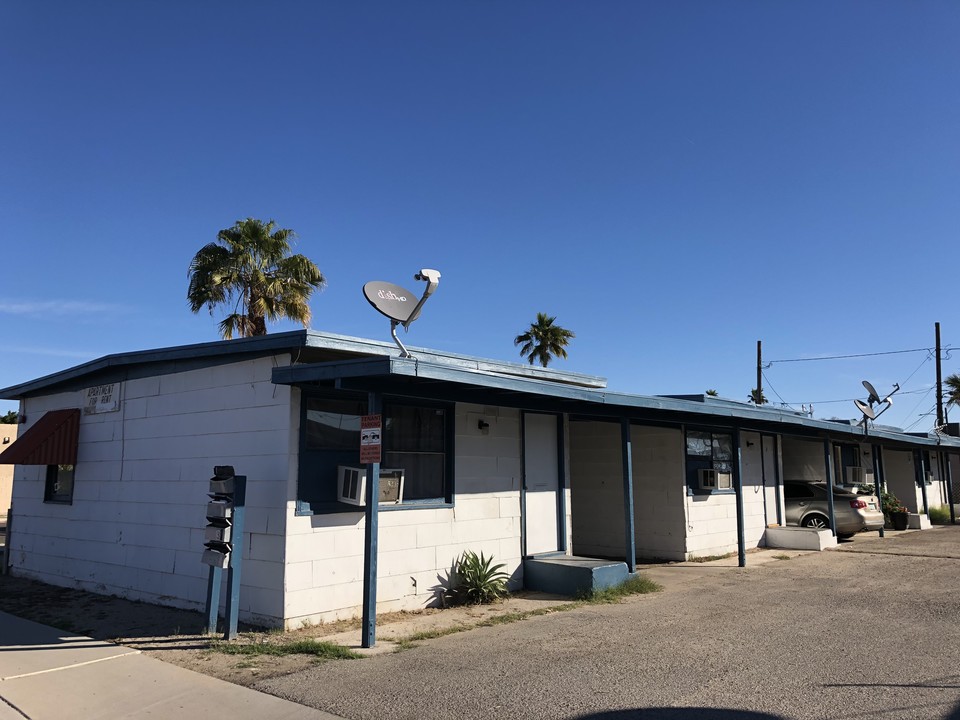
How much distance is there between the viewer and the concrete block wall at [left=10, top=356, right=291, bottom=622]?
8227mm

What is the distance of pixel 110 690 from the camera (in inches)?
241

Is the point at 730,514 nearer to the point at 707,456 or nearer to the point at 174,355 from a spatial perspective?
the point at 707,456

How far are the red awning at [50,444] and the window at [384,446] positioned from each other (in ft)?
18.2

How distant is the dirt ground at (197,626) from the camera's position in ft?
22.2

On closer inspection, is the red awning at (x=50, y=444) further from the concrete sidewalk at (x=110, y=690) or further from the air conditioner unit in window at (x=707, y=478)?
the air conditioner unit in window at (x=707, y=478)

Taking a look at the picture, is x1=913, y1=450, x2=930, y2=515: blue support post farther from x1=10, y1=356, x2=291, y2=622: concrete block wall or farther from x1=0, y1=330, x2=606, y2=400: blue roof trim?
x1=10, y1=356, x2=291, y2=622: concrete block wall

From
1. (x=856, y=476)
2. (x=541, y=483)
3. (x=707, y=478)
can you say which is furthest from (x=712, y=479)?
(x=856, y=476)

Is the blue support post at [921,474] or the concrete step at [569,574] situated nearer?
the concrete step at [569,574]

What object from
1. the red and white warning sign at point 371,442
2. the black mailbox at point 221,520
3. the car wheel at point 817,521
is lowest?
the car wheel at point 817,521

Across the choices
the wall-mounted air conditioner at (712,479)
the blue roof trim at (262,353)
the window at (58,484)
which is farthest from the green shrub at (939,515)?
the window at (58,484)

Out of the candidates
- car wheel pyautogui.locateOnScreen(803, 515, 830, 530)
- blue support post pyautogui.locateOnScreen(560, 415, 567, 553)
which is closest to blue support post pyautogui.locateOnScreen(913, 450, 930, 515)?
car wheel pyautogui.locateOnScreen(803, 515, 830, 530)

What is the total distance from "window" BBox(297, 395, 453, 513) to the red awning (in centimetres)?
554

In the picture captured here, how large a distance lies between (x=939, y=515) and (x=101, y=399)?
26099 millimetres

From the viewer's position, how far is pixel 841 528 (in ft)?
57.4
